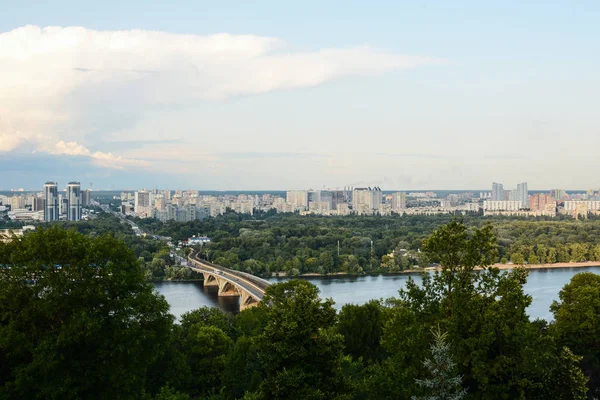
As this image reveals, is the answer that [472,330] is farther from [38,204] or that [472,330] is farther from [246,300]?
[38,204]

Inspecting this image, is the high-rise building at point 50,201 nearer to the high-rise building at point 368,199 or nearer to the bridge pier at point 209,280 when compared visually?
the high-rise building at point 368,199

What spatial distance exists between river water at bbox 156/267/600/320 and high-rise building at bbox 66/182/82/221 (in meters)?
38.3

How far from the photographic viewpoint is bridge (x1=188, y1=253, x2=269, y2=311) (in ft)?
58.3

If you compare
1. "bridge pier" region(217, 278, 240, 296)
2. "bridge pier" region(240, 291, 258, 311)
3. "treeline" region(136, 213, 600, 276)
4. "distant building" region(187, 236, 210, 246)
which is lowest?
"bridge pier" region(217, 278, 240, 296)

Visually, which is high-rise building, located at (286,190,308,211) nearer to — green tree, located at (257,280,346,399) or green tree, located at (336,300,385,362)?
green tree, located at (336,300,385,362)

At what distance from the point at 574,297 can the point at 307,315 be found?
5.48m

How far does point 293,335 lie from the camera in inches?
185

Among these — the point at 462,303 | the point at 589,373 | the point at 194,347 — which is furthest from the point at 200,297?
the point at 462,303

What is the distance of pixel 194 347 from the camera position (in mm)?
7926

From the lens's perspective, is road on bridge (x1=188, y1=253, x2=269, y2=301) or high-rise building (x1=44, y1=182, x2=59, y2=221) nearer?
road on bridge (x1=188, y1=253, x2=269, y2=301)

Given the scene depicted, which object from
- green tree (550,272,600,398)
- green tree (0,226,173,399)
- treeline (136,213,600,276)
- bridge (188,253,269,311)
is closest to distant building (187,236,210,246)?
treeline (136,213,600,276)

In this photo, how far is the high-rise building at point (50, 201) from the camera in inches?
2269

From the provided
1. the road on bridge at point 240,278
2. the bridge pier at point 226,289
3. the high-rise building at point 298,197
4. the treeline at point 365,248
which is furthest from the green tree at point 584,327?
the high-rise building at point 298,197

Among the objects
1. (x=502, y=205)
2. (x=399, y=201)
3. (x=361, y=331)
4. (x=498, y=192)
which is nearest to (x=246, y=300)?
(x=361, y=331)
